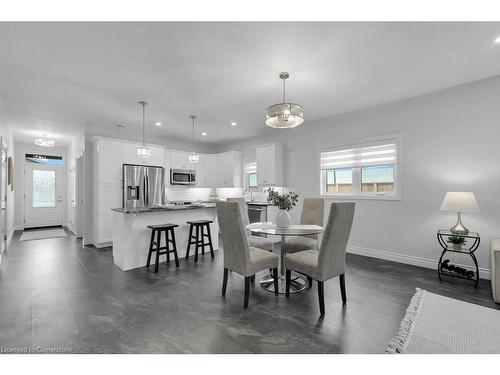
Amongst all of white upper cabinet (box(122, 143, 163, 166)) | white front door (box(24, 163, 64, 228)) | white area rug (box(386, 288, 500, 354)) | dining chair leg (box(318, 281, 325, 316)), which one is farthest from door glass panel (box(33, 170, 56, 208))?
white area rug (box(386, 288, 500, 354))

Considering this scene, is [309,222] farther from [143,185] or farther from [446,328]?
[143,185]

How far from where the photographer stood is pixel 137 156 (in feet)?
17.8

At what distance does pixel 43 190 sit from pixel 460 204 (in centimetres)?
1034

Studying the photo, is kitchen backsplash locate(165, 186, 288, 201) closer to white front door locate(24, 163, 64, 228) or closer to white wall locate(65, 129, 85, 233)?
white wall locate(65, 129, 85, 233)

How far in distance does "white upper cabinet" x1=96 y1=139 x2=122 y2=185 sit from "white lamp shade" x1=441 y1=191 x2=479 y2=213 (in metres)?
5.84

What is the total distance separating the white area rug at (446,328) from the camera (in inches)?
69.4

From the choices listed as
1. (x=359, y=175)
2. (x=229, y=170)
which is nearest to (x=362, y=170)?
(x=359, y=175)

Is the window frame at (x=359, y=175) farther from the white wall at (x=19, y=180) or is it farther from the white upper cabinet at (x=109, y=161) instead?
the white wall at (x=19, y=180)

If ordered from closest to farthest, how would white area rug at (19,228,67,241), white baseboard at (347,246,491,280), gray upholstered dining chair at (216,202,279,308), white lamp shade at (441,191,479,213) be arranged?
gray upholstered dining chair at (216,202,279,308) < white lamp shade at (441,191,479,213) < white baseboard at (347,246,491,280) < white area rug at (19,228,67,241)

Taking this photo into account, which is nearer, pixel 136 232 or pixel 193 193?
pixel 136 232

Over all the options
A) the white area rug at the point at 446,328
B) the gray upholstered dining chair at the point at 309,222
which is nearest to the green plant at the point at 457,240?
the white area rug at the point at 446,328

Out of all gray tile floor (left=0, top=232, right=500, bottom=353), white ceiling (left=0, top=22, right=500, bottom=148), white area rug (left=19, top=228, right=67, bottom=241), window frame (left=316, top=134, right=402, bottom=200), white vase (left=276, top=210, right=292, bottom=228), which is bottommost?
white area rug (left=19, top=228, right=67, bottom=241)

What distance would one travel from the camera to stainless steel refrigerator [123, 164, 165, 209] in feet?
16.9
